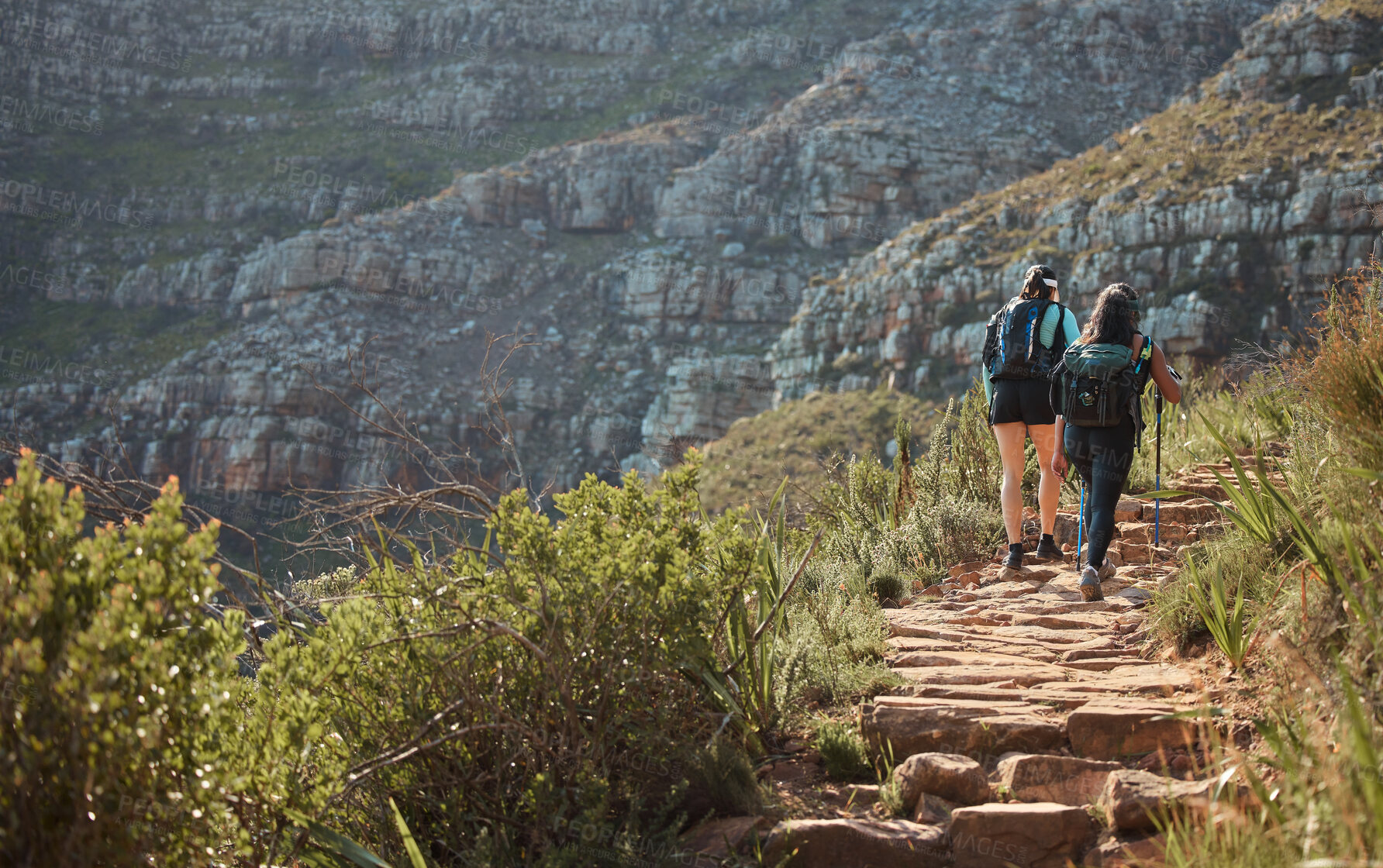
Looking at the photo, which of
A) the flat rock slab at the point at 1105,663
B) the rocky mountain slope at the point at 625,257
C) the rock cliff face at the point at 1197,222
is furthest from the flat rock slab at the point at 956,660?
the rocky mountain slope at the point at 625,257

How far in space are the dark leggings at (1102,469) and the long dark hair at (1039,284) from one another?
805 mm

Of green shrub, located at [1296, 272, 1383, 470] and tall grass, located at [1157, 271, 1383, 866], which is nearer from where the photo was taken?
tall grass, located at [1157, 271, 1383, 866]

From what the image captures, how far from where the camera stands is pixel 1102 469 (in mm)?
3768

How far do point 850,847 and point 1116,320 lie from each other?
2.81 m

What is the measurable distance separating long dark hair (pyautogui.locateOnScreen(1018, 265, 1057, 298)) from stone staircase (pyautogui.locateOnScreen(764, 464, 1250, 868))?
158 centimetres

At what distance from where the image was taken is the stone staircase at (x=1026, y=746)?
1900mm

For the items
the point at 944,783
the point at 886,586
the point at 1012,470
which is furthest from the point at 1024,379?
the point at 944,783

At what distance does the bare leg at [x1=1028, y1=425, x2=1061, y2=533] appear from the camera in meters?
4.25

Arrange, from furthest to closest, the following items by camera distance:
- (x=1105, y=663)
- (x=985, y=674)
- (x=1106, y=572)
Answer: (x=1106, y=572), (x=1105, y=663), (x=985, y=674)

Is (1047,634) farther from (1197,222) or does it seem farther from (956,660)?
(1197,222)

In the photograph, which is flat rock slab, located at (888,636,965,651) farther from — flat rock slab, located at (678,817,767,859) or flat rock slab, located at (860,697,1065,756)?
flat rock slab, located at (678,817,767,859)

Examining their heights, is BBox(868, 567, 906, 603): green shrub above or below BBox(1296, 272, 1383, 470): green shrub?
below

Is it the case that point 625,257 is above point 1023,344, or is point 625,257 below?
above

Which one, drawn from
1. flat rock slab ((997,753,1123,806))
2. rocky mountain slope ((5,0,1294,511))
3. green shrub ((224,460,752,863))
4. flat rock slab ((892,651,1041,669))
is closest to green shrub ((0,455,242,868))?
green shrub ((224,460,752,863))
